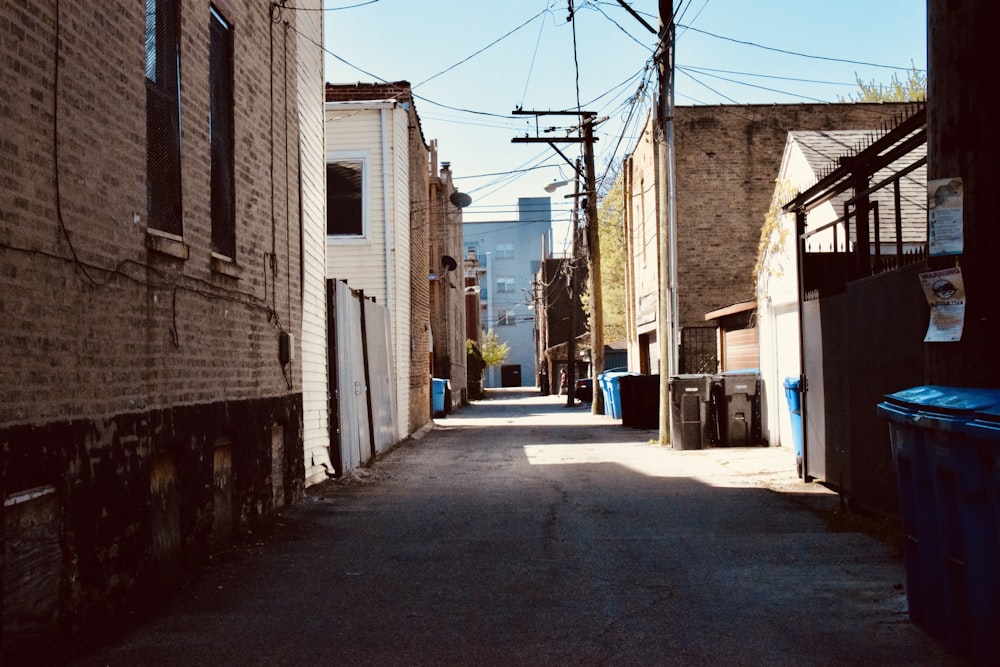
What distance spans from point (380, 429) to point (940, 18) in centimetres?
1371

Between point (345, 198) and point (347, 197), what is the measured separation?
0.18 feet

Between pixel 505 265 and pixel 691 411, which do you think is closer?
pixel 691 411

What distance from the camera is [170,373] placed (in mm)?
7289

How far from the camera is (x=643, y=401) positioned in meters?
24.0

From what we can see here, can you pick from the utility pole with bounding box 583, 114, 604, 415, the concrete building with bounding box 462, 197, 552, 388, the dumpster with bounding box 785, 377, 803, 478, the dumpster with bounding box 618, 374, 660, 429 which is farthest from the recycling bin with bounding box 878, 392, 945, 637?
the concrete building with bounding box 462, 197, 552, 388

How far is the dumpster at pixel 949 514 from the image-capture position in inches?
171

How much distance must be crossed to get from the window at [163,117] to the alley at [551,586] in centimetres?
278

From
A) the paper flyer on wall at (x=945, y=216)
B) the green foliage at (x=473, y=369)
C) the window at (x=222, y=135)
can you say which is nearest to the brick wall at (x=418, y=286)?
the window at (x=222, y=135)

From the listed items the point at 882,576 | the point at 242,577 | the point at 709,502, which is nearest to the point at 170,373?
the point at 242,577

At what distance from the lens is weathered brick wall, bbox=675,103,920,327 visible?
26.6 meters

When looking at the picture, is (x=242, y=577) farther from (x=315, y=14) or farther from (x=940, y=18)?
(x=315, y=14)

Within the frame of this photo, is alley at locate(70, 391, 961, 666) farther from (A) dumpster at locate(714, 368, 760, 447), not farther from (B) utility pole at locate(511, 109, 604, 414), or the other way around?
(B) utility pole at locate(511, 109, 604, 414)

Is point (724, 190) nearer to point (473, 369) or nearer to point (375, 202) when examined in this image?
point (375, 202)

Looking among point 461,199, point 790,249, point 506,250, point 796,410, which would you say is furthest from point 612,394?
point 506,250
